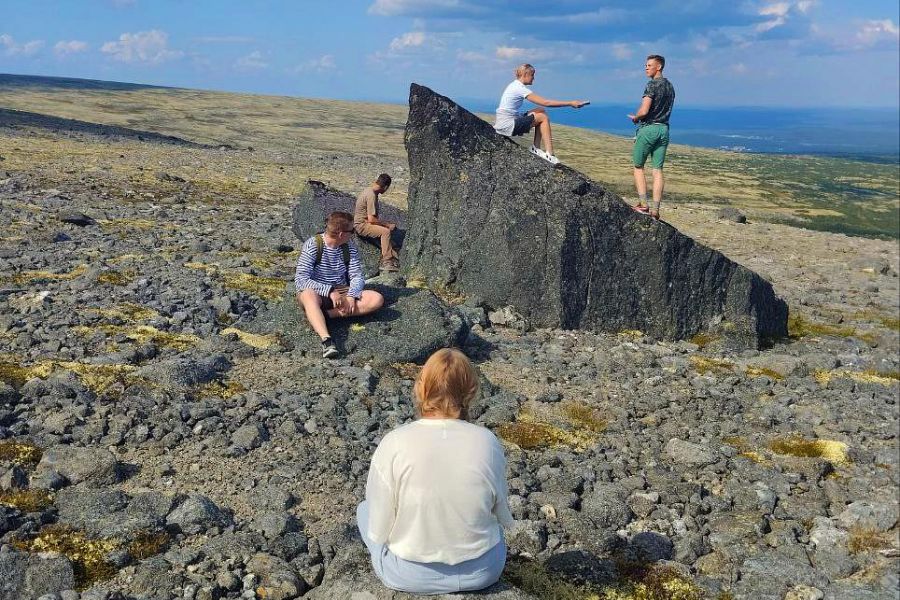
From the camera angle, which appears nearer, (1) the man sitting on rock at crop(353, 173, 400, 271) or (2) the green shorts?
(2) the green shorts

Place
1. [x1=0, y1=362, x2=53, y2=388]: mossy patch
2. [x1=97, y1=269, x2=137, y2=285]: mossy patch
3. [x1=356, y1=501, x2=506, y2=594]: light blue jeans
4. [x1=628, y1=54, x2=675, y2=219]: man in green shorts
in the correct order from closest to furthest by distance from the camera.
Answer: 1. [x1=356, y1=501, x2=506, y2=594]: light blue jeans
2. [x1=0, y1=362, x2=53, y2=388]: mossy patch
3. [x1=97, y1=269, x2=137, y2=285]: mossy patch
4. [x1=628, y1=54, x2=675, y2=219]: man in green shorts

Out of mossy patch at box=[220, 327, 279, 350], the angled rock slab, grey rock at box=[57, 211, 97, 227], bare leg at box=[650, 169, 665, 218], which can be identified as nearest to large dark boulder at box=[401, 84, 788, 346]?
bare leg at box=[650, 169, 665, 218]

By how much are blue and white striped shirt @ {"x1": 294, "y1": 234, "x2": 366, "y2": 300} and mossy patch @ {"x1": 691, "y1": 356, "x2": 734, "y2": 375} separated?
7.55m

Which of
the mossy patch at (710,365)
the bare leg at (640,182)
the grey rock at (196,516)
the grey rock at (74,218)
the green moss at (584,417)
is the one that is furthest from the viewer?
the grey rock at (74,218)

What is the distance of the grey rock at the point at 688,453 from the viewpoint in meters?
11.9

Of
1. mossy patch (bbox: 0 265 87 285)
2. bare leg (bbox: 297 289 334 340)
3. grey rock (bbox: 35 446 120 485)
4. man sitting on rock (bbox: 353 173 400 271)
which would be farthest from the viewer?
man sitting on rock (bbox: 353 173 400 271)

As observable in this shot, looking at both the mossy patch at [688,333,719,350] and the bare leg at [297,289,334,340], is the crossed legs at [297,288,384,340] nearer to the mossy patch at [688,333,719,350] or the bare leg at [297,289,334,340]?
the bare leg at [297,289,334,340]

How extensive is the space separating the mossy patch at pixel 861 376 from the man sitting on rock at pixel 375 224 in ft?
35.4

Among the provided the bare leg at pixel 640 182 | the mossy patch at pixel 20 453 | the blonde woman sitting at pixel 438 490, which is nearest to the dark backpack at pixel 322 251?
the mossy patch at pixel 20 453

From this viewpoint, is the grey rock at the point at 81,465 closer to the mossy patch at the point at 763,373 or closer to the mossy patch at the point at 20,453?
the mossy patch at the point at 20,453

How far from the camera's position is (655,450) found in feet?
40.4

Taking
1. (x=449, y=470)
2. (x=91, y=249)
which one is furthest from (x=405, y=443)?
(x=91, y=249)

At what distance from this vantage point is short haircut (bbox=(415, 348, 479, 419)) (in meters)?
6.15

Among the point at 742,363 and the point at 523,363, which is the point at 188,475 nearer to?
the point at 523,363
